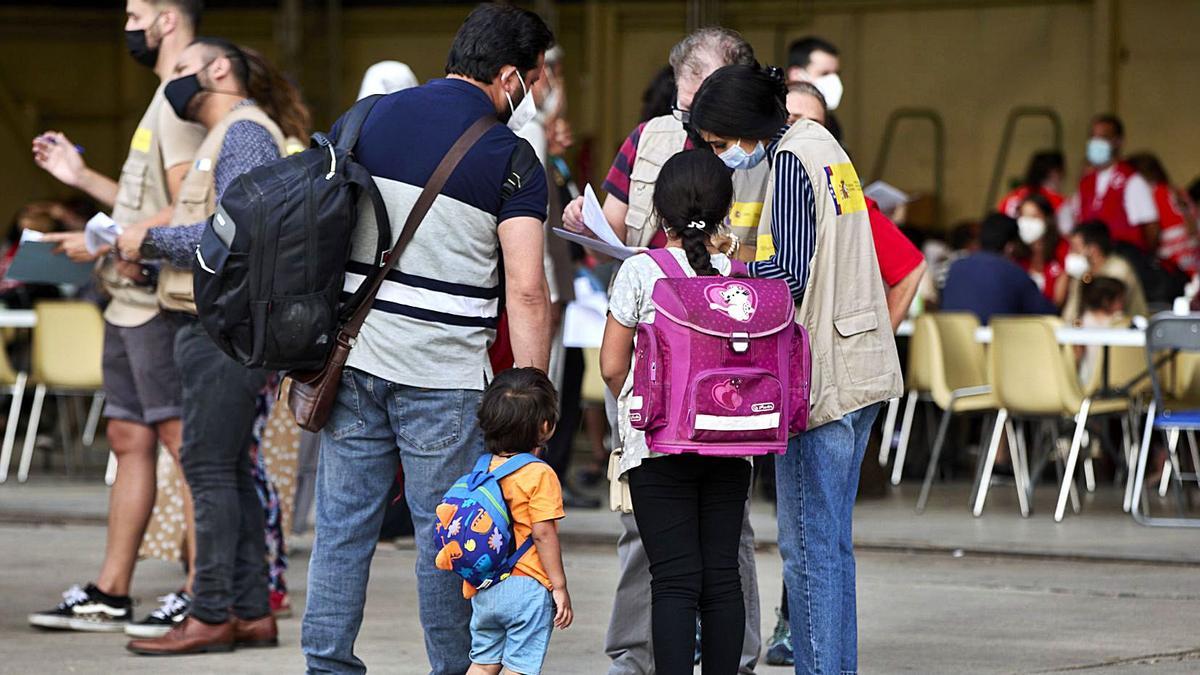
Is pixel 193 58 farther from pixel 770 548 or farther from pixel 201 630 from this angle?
pixel 770 548

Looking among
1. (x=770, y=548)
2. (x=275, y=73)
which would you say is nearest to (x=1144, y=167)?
(x=770, y=548)

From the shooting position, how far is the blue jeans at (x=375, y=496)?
13.2 feet

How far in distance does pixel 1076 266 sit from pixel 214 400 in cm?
700

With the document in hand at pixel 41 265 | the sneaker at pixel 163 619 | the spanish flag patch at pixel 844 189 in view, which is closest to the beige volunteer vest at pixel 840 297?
the spanish flag patch at pixel 844 189

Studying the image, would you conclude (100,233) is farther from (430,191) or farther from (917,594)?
(917,594)

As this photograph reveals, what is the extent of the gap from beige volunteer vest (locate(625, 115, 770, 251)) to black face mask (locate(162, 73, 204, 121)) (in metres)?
1.44

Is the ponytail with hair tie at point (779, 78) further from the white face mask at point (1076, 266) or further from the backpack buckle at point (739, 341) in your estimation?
the white face mask at point (1076, 266)

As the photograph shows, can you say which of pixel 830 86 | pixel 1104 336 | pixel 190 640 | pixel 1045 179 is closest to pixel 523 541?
pixel 190 640

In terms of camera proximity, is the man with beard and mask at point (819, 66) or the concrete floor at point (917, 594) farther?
the man with beard and mask at point (819, 66)

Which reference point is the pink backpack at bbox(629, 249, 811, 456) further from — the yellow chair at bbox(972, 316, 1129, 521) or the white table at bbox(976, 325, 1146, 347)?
the yellow chair at bbox(972, 316, 1129, 521)

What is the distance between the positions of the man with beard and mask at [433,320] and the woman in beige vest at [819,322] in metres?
0.51

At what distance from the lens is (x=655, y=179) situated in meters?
4.69

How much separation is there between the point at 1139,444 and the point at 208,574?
5.56 meters

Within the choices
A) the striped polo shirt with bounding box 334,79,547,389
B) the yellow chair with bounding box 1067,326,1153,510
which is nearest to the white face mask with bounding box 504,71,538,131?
the striped polo shirt with bounding box 334,79,547,389
